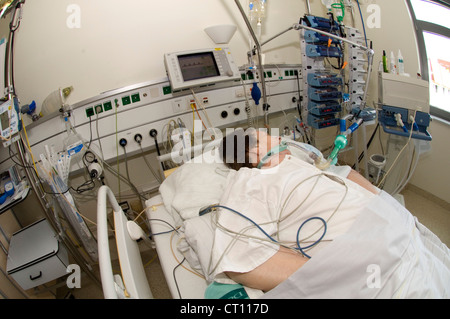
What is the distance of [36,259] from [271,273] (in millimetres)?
1388

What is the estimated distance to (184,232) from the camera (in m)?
0.98

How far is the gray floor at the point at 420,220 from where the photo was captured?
1627mm

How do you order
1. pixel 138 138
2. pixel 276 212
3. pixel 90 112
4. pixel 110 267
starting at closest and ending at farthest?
pixel 110 267, pixel 276 212, pixel 90 112, pixel 138 138

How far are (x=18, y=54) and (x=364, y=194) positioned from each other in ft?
7.70

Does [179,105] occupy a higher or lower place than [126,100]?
lower

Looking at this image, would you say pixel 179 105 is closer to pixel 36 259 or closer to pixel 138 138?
pixel 138 138

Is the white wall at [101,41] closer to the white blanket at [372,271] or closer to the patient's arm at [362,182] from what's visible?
the patient's arm at [362,182]

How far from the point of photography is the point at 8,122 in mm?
1228

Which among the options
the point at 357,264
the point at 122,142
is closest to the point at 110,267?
the point at 357,264

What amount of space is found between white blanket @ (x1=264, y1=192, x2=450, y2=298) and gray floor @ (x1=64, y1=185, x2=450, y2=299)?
3.88 ft

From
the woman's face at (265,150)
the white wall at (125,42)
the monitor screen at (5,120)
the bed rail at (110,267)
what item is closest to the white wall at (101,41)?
the white wall at (125,42)

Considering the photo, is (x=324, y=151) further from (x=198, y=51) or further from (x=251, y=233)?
(x=251, y=233)

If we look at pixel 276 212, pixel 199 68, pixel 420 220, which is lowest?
pixel 420 220

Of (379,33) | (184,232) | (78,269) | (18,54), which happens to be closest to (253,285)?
(184,232)
